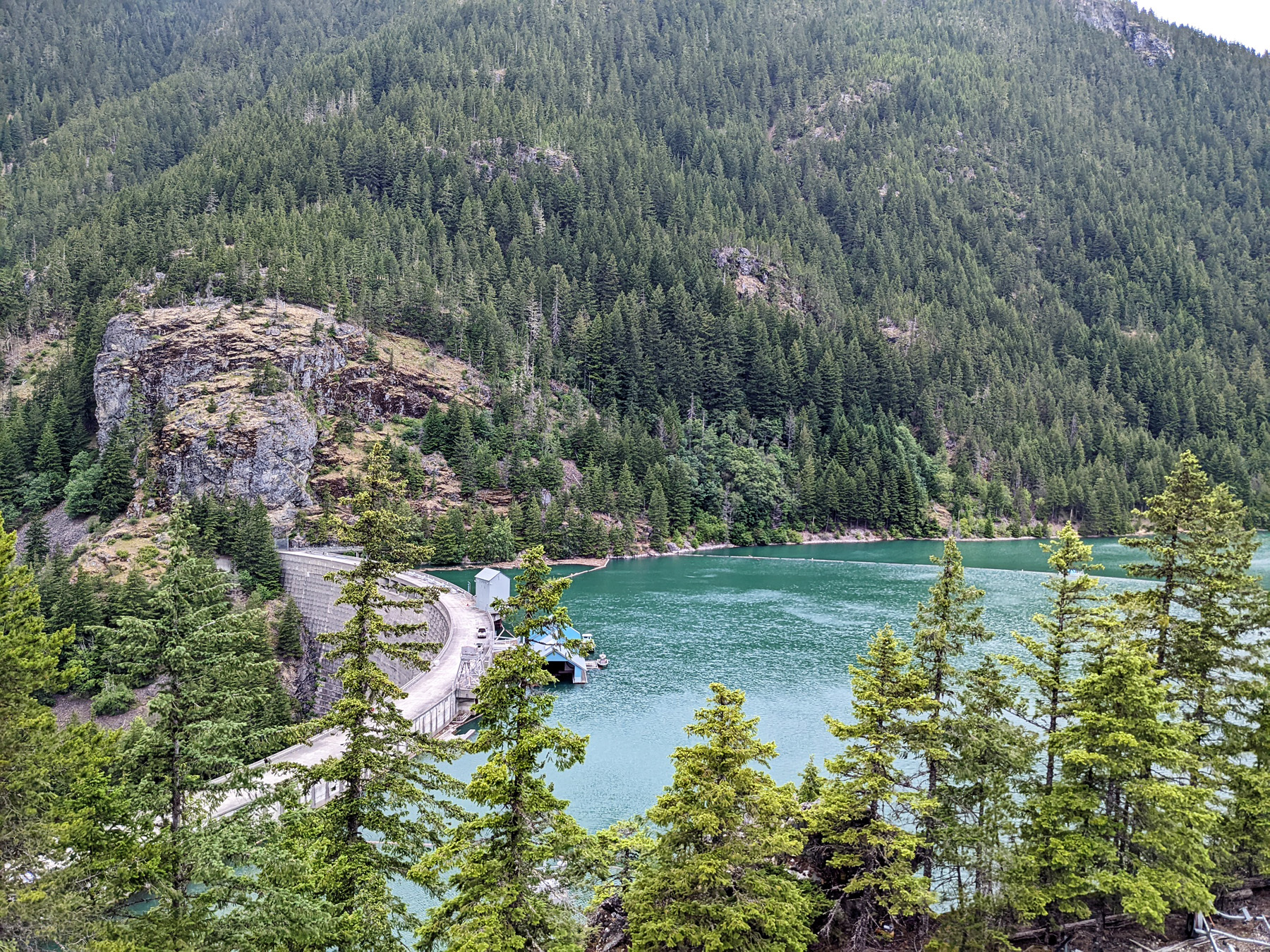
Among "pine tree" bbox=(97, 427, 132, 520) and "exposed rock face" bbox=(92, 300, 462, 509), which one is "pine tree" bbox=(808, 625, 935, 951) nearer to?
"exposed rock face" bbox=(92, 300, 462, 509)

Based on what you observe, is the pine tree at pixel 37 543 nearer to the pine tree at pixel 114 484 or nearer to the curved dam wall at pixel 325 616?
the pine tree at pixel 114 484

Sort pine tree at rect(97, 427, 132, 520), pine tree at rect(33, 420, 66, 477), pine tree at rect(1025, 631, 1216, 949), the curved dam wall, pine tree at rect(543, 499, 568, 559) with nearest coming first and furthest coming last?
pine tree at rect(1025, 631, 1216, 949)
the curved dam wall
pine tree at rect(97, 427, 132, 520)
pine tree at rect(33, 420, 66, 477)
pine tree at rect(543, 499, 568, 559)

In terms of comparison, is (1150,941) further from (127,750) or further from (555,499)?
(555,499)

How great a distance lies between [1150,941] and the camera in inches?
997

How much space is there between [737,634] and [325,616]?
43894 millimetres

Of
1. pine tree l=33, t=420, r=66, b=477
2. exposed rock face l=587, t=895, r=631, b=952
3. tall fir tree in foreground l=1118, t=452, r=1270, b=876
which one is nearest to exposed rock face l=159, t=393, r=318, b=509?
pine tree l=33, t=420, r=66, b=477

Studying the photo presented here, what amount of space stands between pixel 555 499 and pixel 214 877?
108 meters

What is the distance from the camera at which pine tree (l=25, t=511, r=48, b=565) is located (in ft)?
Answer: 300

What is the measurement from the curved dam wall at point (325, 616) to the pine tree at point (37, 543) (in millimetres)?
A: 26684

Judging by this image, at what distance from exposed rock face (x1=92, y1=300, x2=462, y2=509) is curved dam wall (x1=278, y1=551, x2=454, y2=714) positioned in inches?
777

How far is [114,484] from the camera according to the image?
109000mm

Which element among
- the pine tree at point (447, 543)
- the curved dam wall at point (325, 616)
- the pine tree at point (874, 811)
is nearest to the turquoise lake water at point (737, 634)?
the pine tree at point (447, 543)

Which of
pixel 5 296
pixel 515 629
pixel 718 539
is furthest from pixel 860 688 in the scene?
pixel 5 296

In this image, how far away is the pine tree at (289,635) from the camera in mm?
77812
